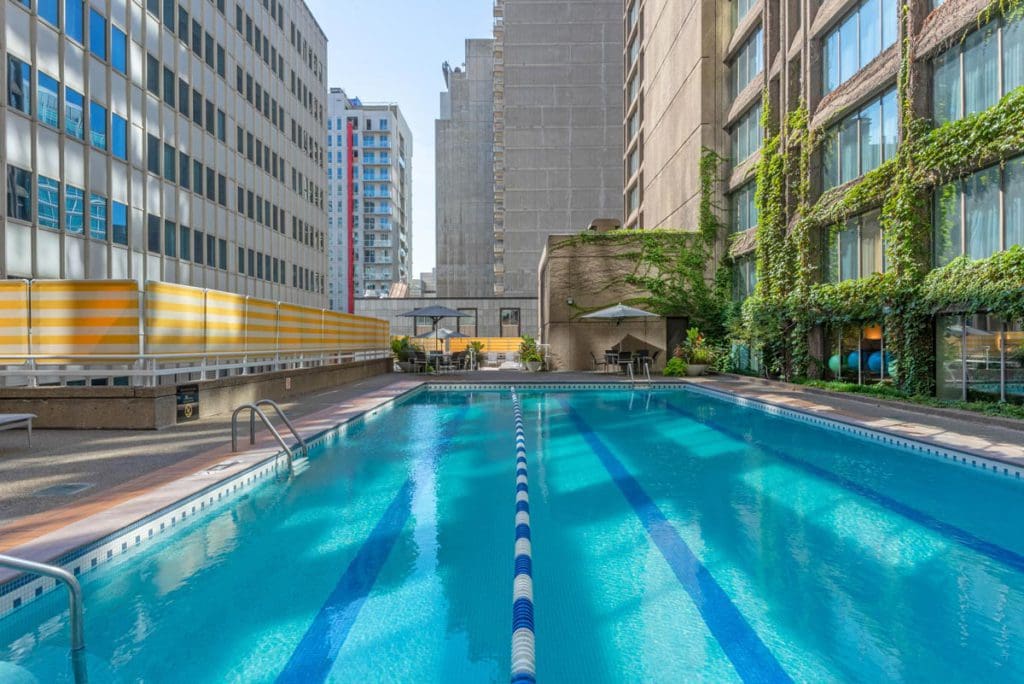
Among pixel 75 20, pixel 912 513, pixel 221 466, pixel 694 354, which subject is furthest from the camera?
pixel 694 354

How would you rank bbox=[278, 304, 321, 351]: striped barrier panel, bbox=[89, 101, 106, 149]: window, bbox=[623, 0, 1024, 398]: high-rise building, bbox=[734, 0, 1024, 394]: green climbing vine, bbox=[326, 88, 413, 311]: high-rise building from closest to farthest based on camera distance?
1. bbox=[734, 0, 1024, 394]: green climbing vine
2. bbox=[623, 0, 1024, 398]: high-rise building
3. bbox=[278, 304, 321, 351]: striped barrier panel
4. bbox=[89, 101, 106, 149]: window
5. bbox=[326, 88, 413, 311]: high-rise building

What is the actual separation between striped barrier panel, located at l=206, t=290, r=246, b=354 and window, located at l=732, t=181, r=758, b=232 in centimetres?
1656

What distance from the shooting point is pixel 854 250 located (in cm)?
1543

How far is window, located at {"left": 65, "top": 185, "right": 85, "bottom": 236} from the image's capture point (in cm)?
1745

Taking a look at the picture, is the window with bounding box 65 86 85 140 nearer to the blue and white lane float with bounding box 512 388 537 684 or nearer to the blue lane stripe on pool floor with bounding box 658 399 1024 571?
the blue and white lane float with bounding box 512 388 537 684

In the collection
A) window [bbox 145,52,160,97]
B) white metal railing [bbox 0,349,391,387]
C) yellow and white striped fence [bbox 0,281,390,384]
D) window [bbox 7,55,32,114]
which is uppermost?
window [bbox 145,52,160,97]

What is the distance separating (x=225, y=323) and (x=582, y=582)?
373 inches

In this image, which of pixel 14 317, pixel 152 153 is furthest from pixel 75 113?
pixel 14 317

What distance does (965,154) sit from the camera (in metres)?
11.2

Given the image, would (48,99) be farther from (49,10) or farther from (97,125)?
(49,10)

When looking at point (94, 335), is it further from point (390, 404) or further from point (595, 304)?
point (595, 304)

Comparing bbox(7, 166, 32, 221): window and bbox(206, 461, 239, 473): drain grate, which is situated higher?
bbox(7, 166, 32, 221): window

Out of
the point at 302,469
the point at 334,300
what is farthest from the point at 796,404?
the point at 334,300

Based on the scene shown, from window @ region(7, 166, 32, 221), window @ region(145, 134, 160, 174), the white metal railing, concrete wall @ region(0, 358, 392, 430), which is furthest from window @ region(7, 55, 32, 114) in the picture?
concrete wall @ region(0, 358, 392, 430)
